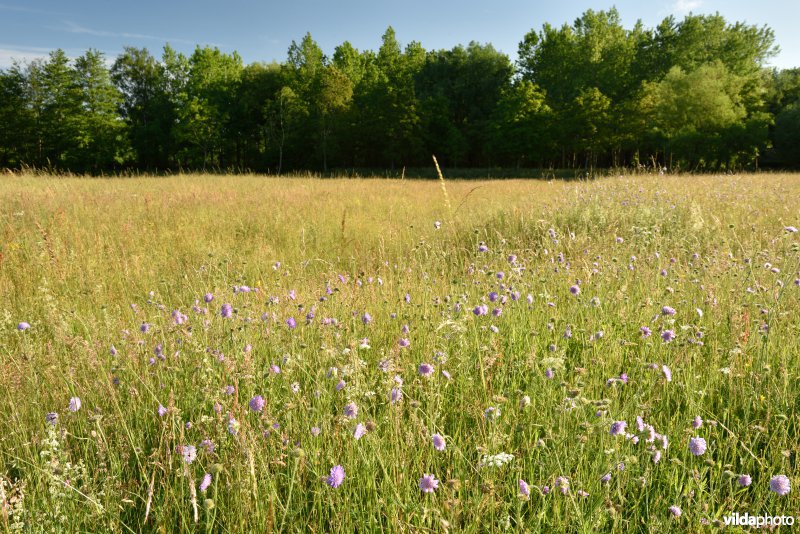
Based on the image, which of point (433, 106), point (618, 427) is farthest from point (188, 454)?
point (433, 106)

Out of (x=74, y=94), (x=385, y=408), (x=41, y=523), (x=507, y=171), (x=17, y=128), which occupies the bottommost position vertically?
(x=41, y=523)

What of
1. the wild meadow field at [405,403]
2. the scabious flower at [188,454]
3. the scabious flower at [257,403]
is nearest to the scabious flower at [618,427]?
the wild meadow field at [405,403]

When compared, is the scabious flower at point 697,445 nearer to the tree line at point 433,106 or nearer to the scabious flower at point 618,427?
the scabious flower at point 618,427

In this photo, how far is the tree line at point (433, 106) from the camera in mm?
34625

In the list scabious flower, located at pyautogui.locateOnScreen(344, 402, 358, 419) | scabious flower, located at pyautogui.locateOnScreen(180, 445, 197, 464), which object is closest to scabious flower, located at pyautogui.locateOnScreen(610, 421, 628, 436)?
scabious flower, located at pyautogui.locateOnScreen(344, 402, 358, 419)

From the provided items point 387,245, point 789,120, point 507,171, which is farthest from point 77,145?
point 789,120

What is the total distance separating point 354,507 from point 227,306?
1078 mm

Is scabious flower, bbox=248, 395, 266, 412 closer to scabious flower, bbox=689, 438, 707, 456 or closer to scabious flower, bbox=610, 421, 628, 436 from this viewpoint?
scabious flower, bbox=610, 421, 628, 436

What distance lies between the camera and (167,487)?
1.35 metres

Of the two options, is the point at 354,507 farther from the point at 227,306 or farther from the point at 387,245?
the point at 387,245

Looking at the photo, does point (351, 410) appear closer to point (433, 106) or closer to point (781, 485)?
point (781, 485)

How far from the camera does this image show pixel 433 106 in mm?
41281

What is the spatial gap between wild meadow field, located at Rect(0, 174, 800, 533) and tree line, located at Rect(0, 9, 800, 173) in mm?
35130

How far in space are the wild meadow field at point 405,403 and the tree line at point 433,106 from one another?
3513 centimetres
